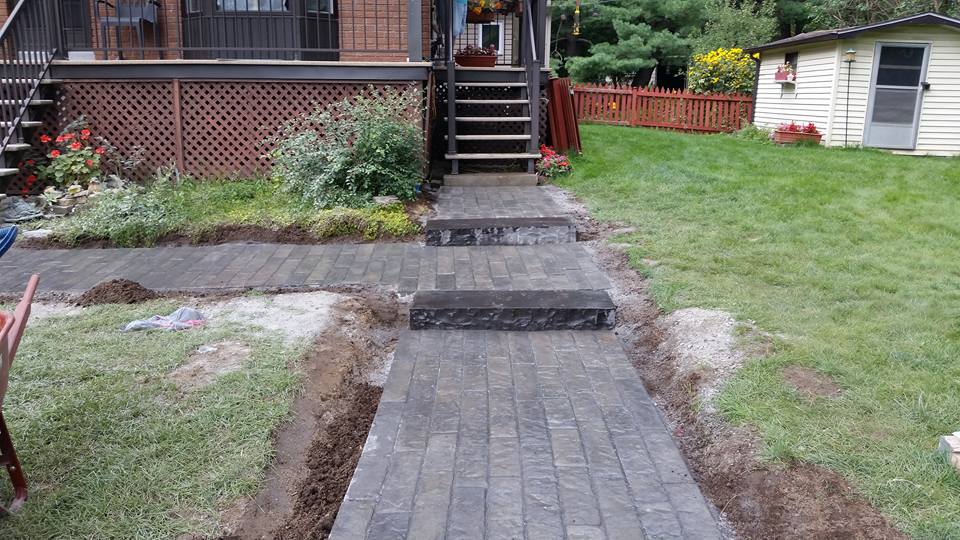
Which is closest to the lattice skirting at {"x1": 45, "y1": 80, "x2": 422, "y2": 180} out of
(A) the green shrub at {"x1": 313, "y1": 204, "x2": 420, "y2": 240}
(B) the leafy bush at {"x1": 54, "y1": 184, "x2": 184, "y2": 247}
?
(B) the leafy bush at {"x1": 54, "y1": 184, "x2": 184, "y2": 247}

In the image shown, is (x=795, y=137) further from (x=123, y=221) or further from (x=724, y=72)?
(x=123, y=221)

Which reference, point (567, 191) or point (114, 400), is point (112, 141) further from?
point (114, 400)

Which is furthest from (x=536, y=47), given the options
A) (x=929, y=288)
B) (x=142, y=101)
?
(x=929, y=288)

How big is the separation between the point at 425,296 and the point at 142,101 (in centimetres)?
594

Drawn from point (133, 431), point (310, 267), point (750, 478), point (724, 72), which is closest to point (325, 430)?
point (133, 431)

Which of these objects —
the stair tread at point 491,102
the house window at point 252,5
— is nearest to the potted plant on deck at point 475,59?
the stair tread at point 491,102

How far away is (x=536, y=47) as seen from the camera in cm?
1095

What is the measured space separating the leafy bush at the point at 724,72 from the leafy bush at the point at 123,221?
15373 millimetres

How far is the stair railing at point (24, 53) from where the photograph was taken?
827cm

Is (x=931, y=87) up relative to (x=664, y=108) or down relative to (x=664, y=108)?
up

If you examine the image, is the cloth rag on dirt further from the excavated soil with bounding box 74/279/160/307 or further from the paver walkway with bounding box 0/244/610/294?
the paver walkway with bounding box 0/244/610/294

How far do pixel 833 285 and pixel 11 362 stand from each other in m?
4.53

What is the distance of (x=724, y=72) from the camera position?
19.2m

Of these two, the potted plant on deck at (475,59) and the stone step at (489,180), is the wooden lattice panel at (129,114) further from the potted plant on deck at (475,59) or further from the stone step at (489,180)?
the potted plant on deck at (475,59)
